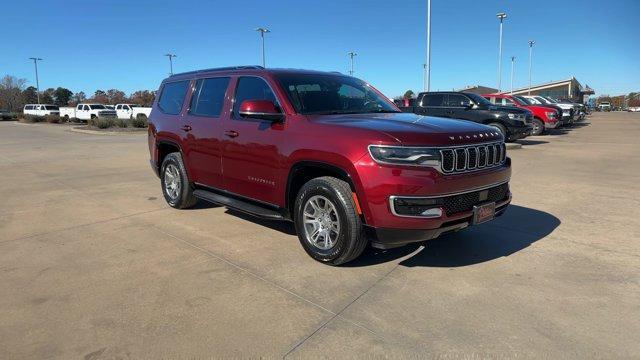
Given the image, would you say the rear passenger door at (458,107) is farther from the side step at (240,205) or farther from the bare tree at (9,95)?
the bare tree at (9,95)

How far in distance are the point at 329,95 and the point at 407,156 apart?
1631 mm

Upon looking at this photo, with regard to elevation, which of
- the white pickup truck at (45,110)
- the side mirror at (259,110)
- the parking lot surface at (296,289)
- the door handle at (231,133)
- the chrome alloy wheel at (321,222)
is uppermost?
the white pickup truck at (45,110)

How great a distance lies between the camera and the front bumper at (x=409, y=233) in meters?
3.76

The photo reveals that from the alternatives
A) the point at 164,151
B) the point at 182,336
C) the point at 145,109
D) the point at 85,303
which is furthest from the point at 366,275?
the point at 145,109

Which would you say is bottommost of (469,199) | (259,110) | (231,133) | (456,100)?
(469,199)

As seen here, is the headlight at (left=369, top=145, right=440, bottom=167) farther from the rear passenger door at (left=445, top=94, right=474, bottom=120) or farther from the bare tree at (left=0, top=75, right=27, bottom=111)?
the bare tree at (left=0, top=75, right=27, bottom=111)

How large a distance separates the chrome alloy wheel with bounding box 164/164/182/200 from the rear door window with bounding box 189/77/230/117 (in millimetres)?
1000

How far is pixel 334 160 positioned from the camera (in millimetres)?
3988

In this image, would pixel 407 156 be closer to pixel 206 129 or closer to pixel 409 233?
pixel 409 233

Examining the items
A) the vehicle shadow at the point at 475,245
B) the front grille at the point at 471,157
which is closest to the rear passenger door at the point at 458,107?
the vehicle shadow at the point at 475,245

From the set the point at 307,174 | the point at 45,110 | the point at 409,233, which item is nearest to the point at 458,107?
the point at 307,174

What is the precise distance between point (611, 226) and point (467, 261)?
2430mm

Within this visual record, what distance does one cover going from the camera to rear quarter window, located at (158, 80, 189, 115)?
6.31 m

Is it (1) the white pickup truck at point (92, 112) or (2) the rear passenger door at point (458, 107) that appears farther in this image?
(1) the white pickup truck at point (92, 112)
